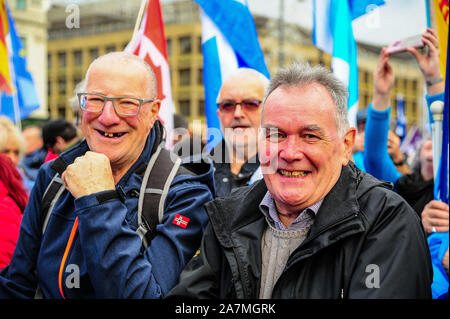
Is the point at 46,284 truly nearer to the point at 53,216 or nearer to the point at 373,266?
the point at 53,216

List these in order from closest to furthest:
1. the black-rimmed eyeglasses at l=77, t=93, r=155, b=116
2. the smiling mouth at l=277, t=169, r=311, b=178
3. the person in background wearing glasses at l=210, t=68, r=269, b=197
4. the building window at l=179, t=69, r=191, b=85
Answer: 1. the smiling mouth at l=277, t=169, r=311, b=178
2. the black-rimmed eyeglasses at l=77, t=93, r=155, b=116
3. the person in background wearing glasses at l=210, t=68, r=269, b=197
4. the building window at l=179, t=69, r=191, b=85

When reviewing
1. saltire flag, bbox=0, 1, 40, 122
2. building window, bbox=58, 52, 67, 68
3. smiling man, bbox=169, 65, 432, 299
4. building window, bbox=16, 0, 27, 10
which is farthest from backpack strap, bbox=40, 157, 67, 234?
building window, bbox=58, 52, 67, 68

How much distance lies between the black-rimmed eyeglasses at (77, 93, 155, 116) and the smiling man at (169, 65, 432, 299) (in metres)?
0.73

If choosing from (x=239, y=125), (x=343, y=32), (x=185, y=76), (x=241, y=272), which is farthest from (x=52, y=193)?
(x=185, y=76)

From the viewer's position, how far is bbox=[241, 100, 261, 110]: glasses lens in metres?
4.04

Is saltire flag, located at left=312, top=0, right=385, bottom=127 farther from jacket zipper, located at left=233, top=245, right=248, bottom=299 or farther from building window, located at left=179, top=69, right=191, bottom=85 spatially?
building window, located at left=179, top=69, right=191, bottom=85

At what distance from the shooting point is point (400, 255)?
2025 mm

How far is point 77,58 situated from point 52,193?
61.3 m

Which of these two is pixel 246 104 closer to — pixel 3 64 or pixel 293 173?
pixel 293 173

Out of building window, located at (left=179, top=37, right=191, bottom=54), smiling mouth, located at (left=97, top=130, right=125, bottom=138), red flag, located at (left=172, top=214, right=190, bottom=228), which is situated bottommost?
red flag, located at (left=172, top=214, right=190, bottom=228)

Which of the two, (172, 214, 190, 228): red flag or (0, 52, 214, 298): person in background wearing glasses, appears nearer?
(0, 52, 214, 298): person in background wearing glasses
